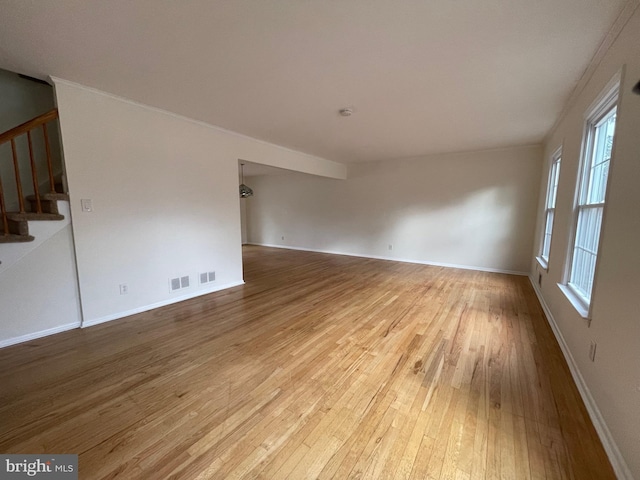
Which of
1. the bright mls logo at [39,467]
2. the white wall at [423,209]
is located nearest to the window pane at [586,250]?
the white wall at [423,209]

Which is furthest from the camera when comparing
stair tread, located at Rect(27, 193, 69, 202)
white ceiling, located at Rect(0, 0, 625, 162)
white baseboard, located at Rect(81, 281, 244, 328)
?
white baseboard, located at Rect(81, 281, 244, 328)

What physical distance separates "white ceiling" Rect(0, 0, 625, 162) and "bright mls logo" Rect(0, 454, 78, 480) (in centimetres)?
250

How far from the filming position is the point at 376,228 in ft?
21.6

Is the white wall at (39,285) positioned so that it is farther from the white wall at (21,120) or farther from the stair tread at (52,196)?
the white wall at (21,120)

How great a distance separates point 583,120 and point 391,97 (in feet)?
5.65

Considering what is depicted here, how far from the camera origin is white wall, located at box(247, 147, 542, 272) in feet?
16.5

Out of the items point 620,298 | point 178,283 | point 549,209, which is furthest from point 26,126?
point 549,209

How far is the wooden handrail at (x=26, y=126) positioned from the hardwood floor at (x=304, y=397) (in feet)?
6.18

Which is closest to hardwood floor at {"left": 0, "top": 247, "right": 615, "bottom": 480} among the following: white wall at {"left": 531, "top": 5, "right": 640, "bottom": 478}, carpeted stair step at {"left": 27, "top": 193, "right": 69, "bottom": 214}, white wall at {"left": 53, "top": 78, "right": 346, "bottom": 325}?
white wall at {"left": 531, "top": 5, "right": 640, "bottom": 478}

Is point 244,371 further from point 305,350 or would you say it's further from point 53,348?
point 53,348

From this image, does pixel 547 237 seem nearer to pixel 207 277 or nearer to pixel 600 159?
pixel 600 159

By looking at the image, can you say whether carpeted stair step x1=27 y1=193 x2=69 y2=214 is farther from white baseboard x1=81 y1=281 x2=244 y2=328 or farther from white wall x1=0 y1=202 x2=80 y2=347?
white baseboard x1=81 y1=281 x2=244 y2=328

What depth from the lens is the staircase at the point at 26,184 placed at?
7.75 ft

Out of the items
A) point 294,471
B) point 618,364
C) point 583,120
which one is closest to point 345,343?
point 294,471
